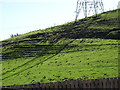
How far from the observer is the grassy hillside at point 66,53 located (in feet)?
138

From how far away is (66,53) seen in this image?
56.7 metres

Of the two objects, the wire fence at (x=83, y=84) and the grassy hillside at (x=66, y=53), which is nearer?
the wire fence at (x=83, y=84)

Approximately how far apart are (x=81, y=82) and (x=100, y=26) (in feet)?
174

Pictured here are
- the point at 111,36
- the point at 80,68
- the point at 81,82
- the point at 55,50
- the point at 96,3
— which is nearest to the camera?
the point at 81,82

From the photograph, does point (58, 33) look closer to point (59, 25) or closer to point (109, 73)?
point (59, 25)

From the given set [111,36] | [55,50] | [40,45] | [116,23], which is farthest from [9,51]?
[116,23]

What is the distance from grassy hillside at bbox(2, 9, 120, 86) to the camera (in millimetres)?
42156

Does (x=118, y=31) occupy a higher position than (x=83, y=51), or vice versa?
(x=118, y=31)

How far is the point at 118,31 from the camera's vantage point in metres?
66.2

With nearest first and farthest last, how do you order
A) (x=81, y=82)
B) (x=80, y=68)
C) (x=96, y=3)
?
(x=81, y=82)
(x=80, y=68)
(x=96, y=3)

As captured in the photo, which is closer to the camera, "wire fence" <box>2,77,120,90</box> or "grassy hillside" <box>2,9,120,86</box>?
"wire fence" <box>2,77,120,90</box>

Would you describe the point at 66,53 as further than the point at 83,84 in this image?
Yes

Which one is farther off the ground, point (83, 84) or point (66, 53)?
point (66, 53)

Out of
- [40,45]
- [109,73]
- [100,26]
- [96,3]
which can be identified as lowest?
[109,73]
